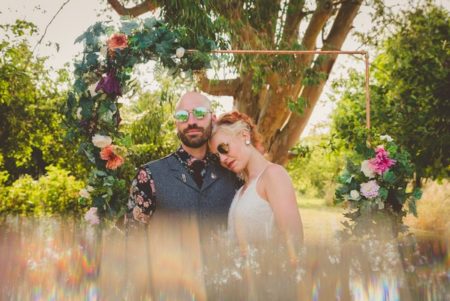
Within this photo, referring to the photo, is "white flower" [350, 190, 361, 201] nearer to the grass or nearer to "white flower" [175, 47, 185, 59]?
"white flower" [175, 47, 185, 59]

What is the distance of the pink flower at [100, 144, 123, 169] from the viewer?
369 centimetres

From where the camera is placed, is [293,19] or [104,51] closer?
[104,51]

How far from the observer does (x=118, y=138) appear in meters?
3.85

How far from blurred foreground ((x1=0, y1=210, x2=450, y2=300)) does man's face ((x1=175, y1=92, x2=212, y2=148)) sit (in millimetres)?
540

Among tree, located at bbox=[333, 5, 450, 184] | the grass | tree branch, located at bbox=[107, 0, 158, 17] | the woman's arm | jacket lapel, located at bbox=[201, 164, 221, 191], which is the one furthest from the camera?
the grass

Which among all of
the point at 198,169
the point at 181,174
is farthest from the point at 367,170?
the point at 181,174

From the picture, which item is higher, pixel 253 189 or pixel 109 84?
pixel 109 84

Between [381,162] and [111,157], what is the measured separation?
1.87m

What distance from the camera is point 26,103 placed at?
37.0ft

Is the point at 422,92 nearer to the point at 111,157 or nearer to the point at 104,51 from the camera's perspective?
the point at 104,51

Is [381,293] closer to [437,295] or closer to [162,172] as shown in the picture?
[437,295]

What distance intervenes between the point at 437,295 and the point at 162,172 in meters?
1.86

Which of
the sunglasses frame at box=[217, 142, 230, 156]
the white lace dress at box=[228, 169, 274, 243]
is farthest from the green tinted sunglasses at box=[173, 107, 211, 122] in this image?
the white lace dress at box=[228, 169, 274, 243]

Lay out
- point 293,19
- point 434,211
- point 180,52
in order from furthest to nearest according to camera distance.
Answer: point 434,211 → point 293,19 → point 180,52
